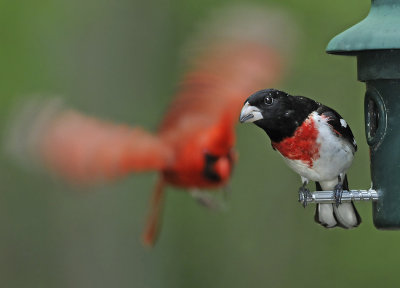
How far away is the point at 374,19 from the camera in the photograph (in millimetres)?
5172

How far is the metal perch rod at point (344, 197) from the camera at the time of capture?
5.18 m

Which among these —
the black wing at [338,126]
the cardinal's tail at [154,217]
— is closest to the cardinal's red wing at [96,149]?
the cardinal's tail at [154,217]

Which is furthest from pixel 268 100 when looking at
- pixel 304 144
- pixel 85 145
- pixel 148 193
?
pixel 148 193

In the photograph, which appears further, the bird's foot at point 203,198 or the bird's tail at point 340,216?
the bird's foot at point 203,198

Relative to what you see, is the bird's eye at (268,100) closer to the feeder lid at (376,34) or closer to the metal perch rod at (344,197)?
the feeder lid at (376,34)

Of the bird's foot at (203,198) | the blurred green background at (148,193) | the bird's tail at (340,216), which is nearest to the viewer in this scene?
the bird's tail at (340,216)

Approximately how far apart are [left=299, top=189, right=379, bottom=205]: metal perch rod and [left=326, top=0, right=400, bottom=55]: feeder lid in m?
0.70

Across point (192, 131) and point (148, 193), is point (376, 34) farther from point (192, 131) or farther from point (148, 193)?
point (148, 193)

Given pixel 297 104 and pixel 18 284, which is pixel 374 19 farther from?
pixel 18 284

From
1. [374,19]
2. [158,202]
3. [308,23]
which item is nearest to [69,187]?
[158,202]

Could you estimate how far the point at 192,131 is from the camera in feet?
25.4

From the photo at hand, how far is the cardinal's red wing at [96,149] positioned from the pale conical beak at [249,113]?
2040 mm

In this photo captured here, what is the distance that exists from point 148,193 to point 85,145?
11.7 ft

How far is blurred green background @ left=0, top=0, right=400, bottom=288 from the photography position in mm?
10305
